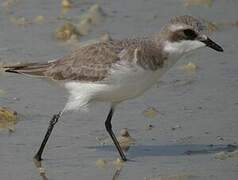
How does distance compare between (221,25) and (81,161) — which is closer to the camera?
(81,161)

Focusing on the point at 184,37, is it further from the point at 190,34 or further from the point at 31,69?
the point at 31,69

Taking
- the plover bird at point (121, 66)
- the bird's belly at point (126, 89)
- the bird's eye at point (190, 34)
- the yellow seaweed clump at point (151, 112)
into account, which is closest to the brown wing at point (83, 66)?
the plover bird at point (121, 66)

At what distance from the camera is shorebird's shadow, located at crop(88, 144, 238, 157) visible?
9.26 meters

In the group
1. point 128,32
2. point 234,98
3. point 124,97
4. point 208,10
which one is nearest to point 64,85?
point 124,97

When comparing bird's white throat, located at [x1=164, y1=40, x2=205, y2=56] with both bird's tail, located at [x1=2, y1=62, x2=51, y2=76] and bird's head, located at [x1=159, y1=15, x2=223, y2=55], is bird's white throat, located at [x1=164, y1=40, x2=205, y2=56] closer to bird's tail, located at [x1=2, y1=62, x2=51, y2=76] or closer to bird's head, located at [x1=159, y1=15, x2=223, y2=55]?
bird's head, located at [x1=159, y1=15, x2=223, y2=55]

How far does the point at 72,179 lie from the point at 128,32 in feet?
14.1

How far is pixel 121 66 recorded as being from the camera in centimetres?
893

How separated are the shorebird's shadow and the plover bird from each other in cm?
22

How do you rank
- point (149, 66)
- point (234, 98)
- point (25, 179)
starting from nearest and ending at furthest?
point (25, 179), point (149, 66), point (234, 98)

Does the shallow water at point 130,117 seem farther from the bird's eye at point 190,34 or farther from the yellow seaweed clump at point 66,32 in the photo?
the bird's eye at point 190,34

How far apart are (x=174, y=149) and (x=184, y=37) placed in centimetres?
→ 109

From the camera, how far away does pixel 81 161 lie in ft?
29.3

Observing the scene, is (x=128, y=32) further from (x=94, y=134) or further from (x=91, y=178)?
(x=91, y=178)

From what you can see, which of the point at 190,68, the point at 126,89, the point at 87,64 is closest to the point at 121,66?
the point at 126,89
